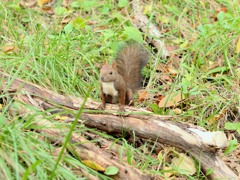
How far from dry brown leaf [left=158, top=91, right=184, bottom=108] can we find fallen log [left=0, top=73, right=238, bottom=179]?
2.04 ft

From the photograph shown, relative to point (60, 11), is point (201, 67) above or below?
below

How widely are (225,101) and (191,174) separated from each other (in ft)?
3.90

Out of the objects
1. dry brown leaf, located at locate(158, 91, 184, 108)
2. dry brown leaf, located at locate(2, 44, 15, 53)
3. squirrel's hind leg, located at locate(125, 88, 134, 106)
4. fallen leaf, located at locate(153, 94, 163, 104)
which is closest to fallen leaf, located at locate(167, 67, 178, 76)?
fallen leaf, located at locate(153, 94, 163, 104)

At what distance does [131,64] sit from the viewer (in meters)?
4.66

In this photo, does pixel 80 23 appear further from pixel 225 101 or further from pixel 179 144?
pixel 179 144

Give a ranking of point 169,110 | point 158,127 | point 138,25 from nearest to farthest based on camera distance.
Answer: point 158,127 < point 169,110 < point 138,25

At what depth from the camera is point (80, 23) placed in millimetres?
5461

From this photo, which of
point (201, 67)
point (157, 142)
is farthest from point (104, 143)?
point (201, 67)

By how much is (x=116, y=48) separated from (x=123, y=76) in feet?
1.81

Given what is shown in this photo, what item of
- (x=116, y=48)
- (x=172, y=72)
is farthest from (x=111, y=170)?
(x=172, y=72)

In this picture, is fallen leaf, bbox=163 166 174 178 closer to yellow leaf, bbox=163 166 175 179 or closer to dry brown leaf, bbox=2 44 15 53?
yellow leaf, bbox=163 166 175 179

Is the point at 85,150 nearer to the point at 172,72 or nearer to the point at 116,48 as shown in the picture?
the point at 116,48

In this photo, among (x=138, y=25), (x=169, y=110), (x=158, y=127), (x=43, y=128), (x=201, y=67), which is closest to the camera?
(x=43, y=128)

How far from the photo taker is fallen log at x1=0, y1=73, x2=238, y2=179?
375cm
